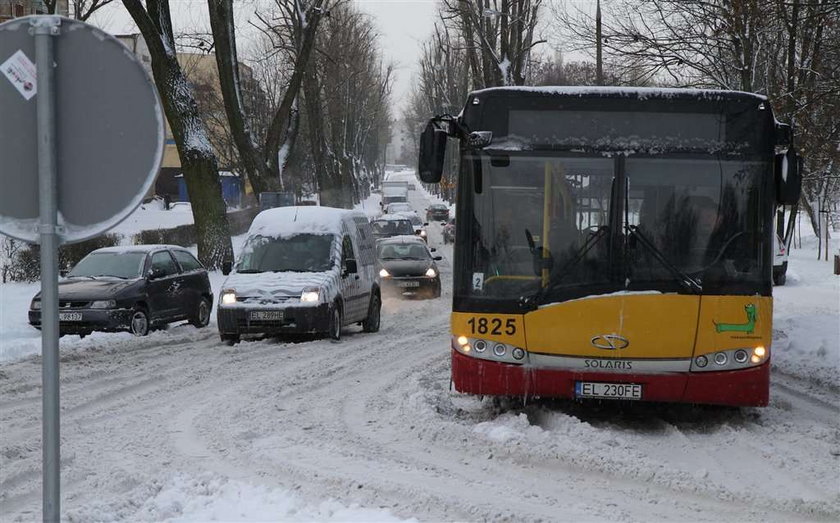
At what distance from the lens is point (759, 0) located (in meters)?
17.2

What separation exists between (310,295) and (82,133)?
1182 centimetres

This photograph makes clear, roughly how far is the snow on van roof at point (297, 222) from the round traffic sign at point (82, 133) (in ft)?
43.3

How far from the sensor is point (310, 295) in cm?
1548

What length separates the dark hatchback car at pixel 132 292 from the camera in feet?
52.0

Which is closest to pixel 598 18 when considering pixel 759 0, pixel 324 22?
pixel 759 0

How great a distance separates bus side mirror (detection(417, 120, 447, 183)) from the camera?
849 cm

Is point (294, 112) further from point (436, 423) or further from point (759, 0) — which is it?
point (436, 423)

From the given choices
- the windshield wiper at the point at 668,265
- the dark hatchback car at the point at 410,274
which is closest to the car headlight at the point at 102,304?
the dark hatchback car at the point at 410,274

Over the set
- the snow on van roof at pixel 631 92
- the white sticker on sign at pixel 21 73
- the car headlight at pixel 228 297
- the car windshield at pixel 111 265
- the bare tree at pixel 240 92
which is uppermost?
the bare tree at pixel 240 92

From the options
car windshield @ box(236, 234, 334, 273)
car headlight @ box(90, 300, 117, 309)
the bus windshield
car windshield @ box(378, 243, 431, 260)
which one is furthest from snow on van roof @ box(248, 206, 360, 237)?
the bus windshield

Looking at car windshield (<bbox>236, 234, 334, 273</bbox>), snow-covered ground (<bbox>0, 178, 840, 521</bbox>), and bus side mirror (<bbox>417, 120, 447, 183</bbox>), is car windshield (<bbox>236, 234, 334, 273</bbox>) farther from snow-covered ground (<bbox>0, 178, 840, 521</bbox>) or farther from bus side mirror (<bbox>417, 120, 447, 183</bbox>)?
bus side mirror (<bbox>417, 120, 447, 183</bbox>)

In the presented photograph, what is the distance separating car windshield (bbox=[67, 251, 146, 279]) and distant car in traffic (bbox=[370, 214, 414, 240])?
67.4ft

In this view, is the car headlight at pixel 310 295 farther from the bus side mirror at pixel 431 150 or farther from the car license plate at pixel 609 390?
the car license plate at pixel 609 390

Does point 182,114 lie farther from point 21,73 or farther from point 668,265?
point 21,73
